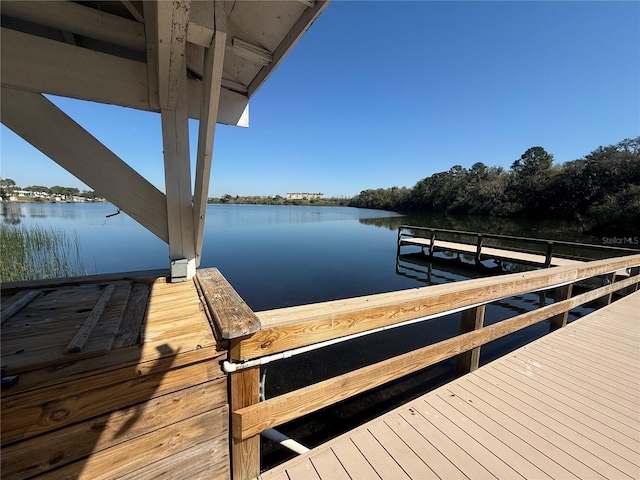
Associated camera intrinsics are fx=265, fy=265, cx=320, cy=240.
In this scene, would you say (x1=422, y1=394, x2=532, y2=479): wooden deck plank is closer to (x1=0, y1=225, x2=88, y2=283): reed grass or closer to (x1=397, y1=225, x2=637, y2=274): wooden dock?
(x1=0, y1=225, x2=88, y2=283): reed grass

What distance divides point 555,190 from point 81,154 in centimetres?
3373

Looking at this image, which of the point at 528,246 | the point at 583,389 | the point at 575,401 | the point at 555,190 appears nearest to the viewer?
the point at 575,401

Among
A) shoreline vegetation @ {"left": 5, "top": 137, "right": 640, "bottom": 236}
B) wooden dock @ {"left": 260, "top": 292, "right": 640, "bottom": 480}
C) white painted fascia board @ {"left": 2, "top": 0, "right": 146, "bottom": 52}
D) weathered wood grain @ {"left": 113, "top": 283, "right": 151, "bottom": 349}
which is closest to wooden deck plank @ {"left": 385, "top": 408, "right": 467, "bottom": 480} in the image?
wooden dock @ {"left": 260, "top": 292, "right": 640, "bottom": 480}

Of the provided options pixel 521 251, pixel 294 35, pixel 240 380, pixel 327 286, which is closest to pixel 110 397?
pixel 240 380

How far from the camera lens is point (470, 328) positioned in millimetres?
1940

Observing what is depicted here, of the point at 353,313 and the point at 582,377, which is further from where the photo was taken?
the point at 582,377

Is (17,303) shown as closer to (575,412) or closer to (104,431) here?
(104,431)

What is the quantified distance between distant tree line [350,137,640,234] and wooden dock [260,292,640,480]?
22759mm

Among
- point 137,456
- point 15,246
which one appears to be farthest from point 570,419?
point 15,246

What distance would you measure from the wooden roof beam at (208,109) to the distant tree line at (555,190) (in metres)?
24.9

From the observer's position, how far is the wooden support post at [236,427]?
3.41 ft

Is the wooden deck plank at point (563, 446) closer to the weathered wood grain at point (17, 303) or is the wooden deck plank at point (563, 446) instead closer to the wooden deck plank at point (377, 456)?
the wooden deck plank at point (377, 456)

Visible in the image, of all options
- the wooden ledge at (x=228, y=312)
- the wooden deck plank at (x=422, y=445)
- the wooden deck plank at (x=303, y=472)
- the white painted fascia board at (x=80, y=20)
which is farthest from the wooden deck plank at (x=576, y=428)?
the white painted fascia board at (x=80, y=20)

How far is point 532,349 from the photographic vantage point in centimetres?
239
